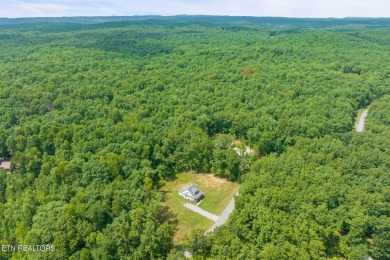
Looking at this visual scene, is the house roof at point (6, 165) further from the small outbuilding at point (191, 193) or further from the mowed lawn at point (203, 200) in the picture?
the small outbuilding at point (191, 193)

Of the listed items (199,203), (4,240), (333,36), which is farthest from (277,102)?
(333,36)

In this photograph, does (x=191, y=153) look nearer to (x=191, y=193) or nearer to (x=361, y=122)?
(x=191, y=193)

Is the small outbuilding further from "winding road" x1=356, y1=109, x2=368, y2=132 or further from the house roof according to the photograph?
"winding road" x1=356, y1=109, x2=368, y2=132

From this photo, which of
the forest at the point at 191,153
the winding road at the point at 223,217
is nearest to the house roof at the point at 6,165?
the forest at the point at 191,153

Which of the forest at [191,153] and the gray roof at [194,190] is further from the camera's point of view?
the gray roof at [194,190]

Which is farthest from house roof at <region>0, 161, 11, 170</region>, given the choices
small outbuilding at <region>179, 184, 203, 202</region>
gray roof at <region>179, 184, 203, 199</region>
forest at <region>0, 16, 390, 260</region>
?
gray roof at <region>179, 184, 203, 199</region>

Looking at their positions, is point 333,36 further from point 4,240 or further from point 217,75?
point 4,240

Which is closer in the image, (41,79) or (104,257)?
(104,257)

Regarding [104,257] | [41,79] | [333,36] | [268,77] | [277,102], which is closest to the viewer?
[104,257]

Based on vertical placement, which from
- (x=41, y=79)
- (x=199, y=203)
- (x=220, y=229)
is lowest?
(x=199, y=203)
